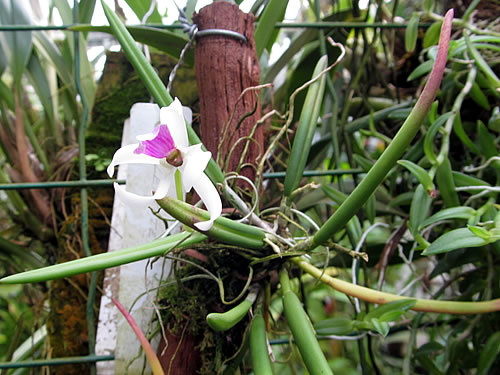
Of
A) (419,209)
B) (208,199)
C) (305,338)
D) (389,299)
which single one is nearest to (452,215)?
(419,209)

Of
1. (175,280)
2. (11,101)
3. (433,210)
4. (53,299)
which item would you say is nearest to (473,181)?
(433,210)

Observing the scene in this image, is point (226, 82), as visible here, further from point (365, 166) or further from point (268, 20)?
point (365, 166)

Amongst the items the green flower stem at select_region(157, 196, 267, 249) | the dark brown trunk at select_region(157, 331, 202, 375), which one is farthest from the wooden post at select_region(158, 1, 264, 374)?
the dark brown trunk at select_region(157, 331, 202, 375)

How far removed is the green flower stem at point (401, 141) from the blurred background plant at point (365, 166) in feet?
0.38

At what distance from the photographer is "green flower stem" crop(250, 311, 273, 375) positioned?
445 mm

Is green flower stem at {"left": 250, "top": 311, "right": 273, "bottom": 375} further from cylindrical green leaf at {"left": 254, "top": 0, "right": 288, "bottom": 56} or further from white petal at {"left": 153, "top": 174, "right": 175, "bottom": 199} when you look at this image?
cylindrical green leaf at {"left": 254, "top": 0, "right": 288, "bottom": 56}

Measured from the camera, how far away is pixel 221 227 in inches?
17.1

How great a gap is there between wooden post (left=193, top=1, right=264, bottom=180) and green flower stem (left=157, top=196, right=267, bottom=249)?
13 cm

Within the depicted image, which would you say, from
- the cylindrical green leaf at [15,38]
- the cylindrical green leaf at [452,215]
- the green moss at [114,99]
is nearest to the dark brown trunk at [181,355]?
the cylindrical green leaf at [452,215]

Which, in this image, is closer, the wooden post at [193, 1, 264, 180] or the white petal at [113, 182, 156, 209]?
the white petal at [113, 182, 156, 209]

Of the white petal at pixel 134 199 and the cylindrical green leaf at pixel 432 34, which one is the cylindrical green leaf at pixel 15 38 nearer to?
the white petal at pixel 134 199

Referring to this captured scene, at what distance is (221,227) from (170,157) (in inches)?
4.2

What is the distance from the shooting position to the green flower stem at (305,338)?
1.35 ft

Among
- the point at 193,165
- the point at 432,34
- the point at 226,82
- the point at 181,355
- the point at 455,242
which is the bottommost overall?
the point at 181,355
